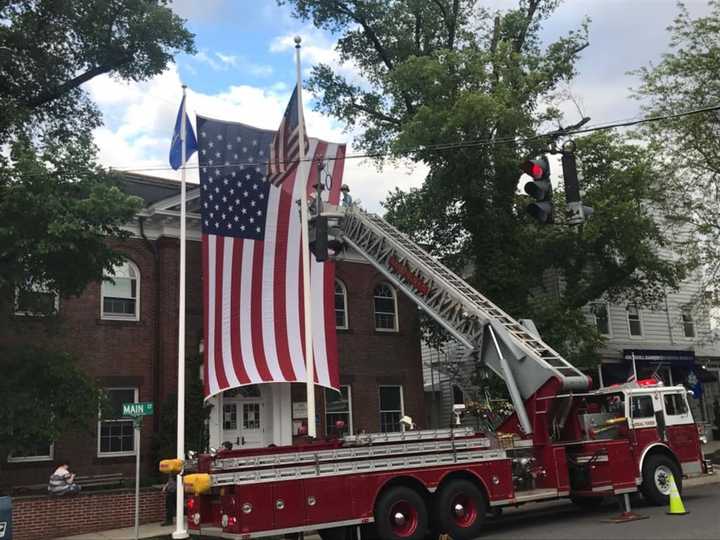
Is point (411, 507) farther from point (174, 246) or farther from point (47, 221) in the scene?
point (174, 246)

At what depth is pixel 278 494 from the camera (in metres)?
10.4

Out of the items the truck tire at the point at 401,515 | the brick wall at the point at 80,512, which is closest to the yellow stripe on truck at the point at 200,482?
the truck tire at the point at 401,515

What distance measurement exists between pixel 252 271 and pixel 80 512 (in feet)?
24.3

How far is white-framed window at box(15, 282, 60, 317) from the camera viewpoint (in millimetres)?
14955

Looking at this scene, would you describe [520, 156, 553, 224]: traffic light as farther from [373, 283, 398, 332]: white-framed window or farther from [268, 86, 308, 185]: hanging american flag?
[373, 283, 398, 332]: white-framed window

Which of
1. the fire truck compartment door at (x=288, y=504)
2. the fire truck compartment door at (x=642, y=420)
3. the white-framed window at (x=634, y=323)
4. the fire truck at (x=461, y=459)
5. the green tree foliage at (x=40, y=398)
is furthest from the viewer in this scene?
the white-framed window at (x=634, y=323)

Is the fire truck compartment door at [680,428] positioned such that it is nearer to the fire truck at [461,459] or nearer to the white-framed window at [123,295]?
the fire truck at [461,459]

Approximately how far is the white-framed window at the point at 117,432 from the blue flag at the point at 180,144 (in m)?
6.75

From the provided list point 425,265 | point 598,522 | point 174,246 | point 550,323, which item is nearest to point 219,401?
point 174,246

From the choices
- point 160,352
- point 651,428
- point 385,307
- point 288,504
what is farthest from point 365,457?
point 385,307

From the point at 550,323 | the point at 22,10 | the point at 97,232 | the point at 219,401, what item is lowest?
the point at 219,401

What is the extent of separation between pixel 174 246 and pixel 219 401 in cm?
490

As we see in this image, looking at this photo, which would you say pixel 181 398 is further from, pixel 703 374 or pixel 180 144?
pixel 703 374

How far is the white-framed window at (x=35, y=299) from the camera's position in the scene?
1496 centimetres
